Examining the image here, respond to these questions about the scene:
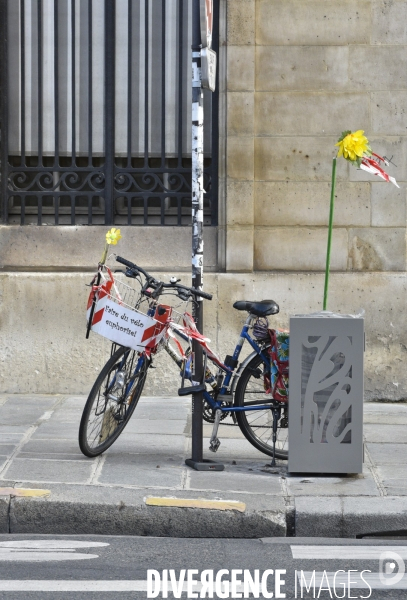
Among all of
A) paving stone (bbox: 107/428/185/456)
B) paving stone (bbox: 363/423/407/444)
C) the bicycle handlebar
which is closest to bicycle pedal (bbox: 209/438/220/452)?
paving stone (bbox: 107/428/185/456)

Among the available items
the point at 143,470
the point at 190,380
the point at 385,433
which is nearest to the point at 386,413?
the point at 385,433

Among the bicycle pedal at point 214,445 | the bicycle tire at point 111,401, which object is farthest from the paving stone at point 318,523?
the bicycle tire at point 111,401

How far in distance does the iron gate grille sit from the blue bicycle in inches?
102

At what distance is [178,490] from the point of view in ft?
16.8

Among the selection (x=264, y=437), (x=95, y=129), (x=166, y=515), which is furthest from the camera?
(x=95, y=129)

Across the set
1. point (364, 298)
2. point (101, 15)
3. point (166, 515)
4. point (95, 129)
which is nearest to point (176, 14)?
point (101, 15)

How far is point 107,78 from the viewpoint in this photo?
8.18m

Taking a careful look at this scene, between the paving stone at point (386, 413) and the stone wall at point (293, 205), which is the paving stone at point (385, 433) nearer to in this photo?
the paving stone at point (386, 413)

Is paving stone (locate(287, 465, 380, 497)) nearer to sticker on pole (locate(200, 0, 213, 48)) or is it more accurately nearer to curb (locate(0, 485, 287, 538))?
curb (locate(0, 485, 287, 538))

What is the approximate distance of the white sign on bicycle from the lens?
5629 millimetres

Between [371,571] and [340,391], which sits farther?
[340,391]

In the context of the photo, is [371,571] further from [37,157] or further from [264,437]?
[37,157]

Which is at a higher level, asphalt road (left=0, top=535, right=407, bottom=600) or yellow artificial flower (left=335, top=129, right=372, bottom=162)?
yellow artificial flower (left=335, top=129, right=372, bottom=162)

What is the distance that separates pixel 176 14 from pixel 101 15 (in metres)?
0.70
